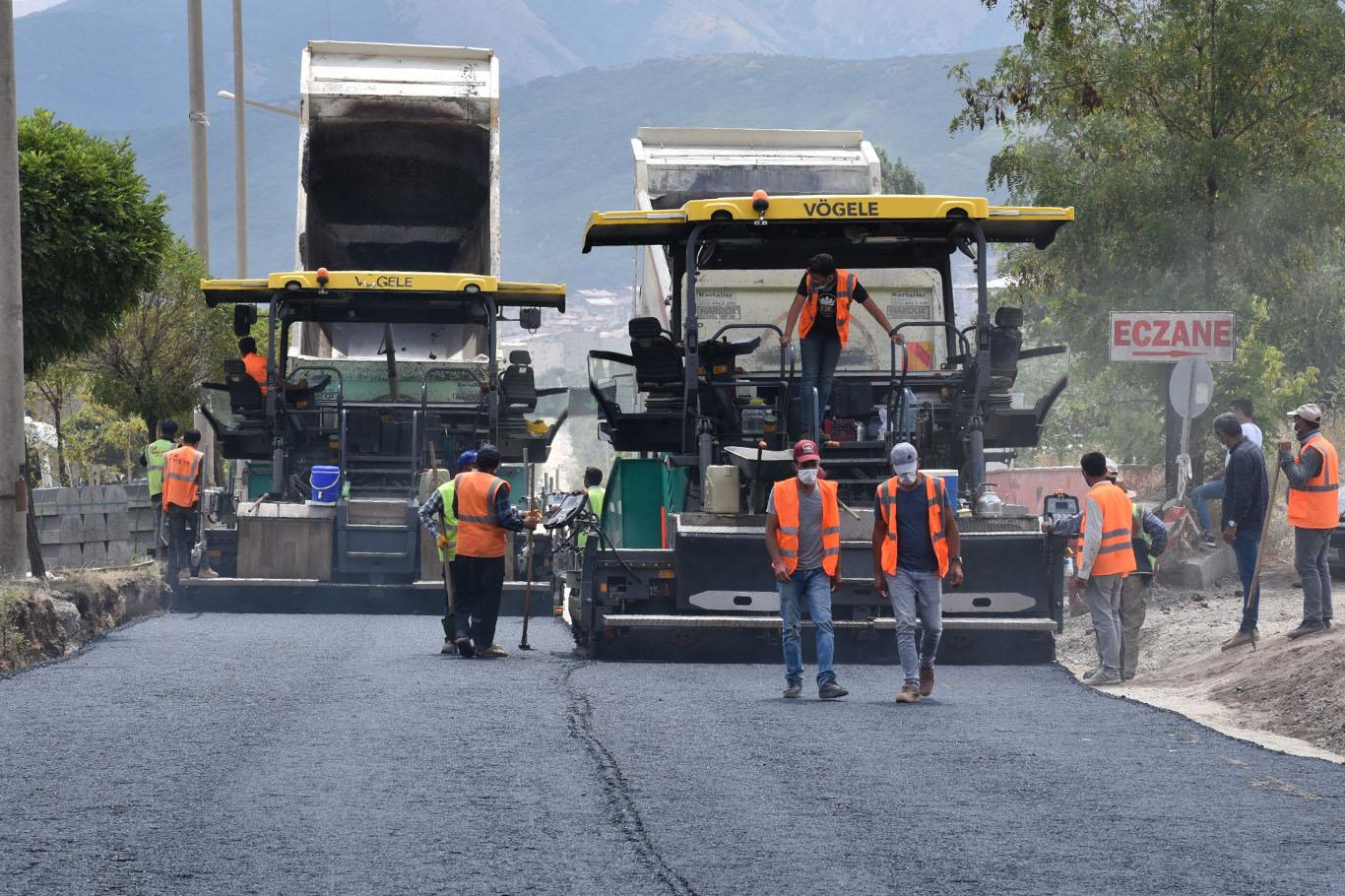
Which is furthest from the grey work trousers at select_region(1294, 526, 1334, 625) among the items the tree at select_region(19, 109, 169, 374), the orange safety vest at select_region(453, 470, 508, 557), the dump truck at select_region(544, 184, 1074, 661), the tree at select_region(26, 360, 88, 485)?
the tree at select_region(26, 360, 88, 485)

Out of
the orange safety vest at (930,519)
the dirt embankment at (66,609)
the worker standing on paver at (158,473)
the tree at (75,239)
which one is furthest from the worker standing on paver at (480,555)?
the worker standing on paver at (158,473)

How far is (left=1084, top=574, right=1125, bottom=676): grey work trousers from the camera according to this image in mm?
11805

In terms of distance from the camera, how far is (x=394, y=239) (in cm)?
1966

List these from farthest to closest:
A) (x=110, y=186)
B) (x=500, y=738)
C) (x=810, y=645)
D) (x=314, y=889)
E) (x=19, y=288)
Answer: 1. (x=110, y=186)
2. (x=19, y=288)
3. (x=810, y=645)
4. (x=500, y=738)
5. (x=314, y=889)

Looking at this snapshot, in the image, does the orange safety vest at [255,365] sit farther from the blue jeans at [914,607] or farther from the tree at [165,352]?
the blue jeans at [914,607]

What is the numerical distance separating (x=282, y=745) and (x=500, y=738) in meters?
0.93

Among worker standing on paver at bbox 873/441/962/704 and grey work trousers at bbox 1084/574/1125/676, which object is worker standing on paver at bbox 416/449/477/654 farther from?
grey work trousers at bbox 1084/574/1125/676

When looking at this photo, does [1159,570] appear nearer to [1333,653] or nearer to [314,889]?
[1333,653]

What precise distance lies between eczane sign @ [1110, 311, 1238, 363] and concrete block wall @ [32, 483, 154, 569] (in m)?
8.87

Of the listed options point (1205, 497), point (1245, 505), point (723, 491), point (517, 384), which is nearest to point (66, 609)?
point (723, 491)

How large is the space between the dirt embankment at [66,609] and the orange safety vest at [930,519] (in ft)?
16.6

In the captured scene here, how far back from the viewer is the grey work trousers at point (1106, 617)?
1180 cm

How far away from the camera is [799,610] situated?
10.6 metres

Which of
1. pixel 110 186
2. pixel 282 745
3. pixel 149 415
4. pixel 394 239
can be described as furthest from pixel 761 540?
pixel 149 415
